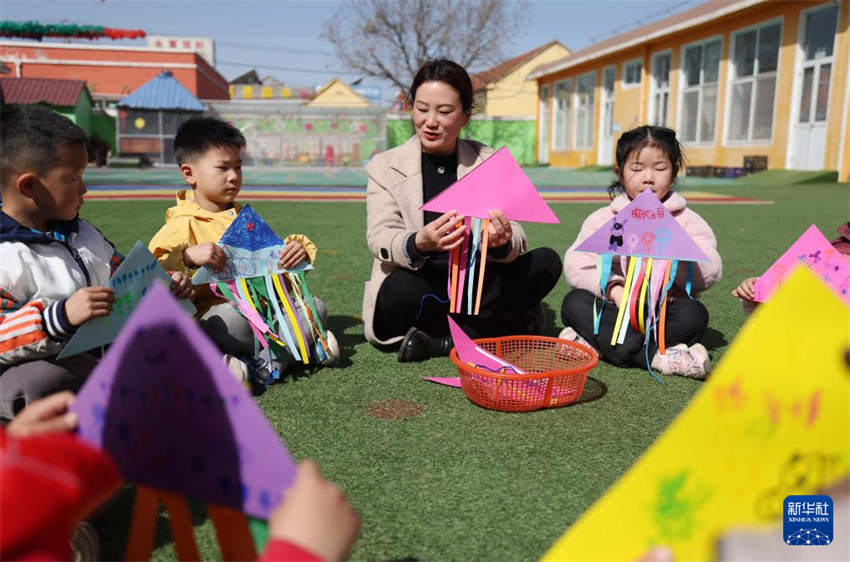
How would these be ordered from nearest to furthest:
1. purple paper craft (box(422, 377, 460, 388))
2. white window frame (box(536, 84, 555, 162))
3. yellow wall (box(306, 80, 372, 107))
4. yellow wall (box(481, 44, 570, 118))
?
purple paper craft (box(422, 377, 460, 388)) < white window frame (box(536, 84, 555, 162)) < yellow wall (box(481, 44, 570, 118)) < yellow wall (box(306, 80, 372, 107))

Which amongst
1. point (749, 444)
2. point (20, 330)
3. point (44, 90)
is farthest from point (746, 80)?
point (44, 90)

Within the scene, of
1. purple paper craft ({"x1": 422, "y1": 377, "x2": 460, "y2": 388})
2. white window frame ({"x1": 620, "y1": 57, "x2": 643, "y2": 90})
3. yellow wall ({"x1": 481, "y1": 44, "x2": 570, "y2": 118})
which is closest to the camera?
purple paper craft ({"x1": 422, "y1": 377, "x2": 460, "y2": 388})

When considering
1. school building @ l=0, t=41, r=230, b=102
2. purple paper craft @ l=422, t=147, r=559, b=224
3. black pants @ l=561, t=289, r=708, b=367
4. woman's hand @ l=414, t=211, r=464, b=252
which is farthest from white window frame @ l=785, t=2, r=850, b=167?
school building @ l=0, t=41, r=230, b=102

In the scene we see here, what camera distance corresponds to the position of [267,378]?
218 cm

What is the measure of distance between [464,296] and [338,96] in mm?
37407

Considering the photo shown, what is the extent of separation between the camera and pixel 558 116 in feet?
76.6

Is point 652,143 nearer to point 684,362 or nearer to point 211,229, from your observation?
point 684,362

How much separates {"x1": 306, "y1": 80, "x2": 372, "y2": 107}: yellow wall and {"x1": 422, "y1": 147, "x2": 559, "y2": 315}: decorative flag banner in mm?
36843

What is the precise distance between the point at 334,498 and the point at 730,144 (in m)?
16.0

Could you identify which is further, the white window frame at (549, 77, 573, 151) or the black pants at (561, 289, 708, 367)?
the white window frame at (549, 77, 573, 151)

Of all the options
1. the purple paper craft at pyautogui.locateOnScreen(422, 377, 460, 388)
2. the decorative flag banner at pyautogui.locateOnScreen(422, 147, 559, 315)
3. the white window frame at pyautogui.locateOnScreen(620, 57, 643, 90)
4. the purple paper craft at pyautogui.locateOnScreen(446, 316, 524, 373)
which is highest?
the white window frame at pyautogui.locateOnScreen(620, 57, 643, 90)

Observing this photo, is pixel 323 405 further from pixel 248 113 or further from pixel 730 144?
pixel 248 113

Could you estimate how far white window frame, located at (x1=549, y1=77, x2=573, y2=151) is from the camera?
22.3m

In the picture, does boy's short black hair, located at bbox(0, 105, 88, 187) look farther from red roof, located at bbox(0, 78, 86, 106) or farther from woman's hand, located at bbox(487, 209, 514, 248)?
red roof, located at bbox(0, 78, 86, 106)
